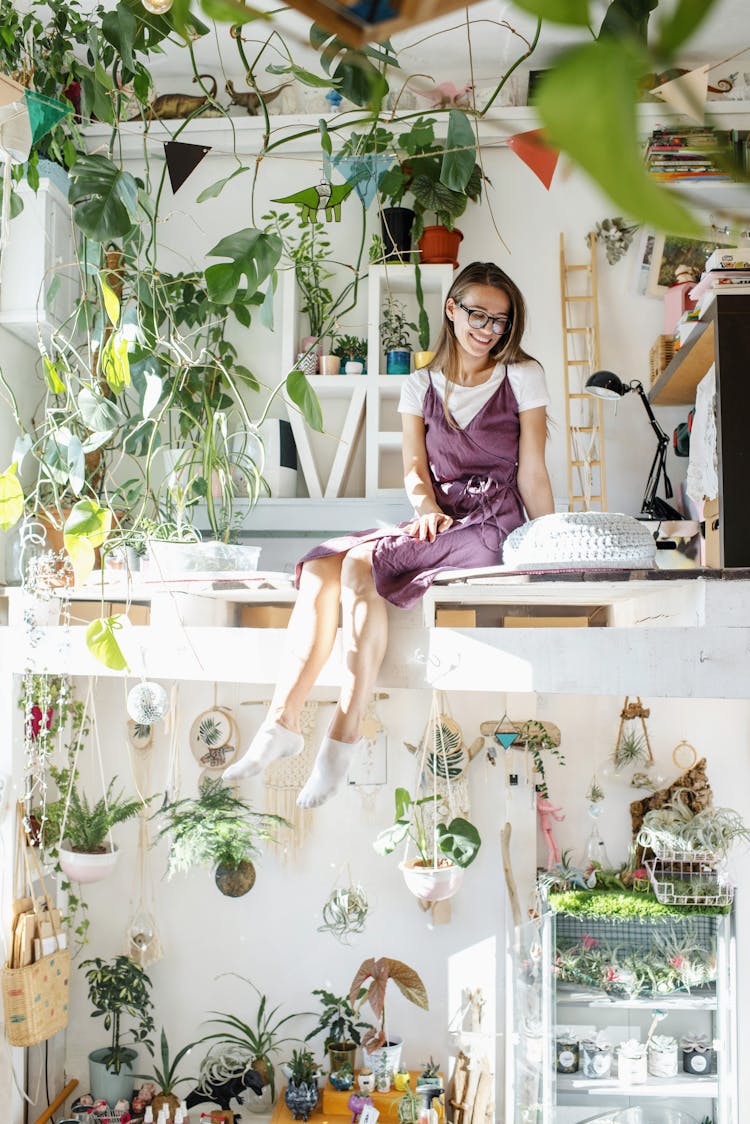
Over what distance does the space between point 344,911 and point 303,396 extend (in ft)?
10.1

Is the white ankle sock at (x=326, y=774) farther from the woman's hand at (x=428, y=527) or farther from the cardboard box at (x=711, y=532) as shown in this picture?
the cardboard box at (x=711, y=532)

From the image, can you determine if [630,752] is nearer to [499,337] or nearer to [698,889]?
[698,889]

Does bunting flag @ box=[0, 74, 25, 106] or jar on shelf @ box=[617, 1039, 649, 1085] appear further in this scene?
jar on shelf @ box=[617, 1039, 649, 1085]

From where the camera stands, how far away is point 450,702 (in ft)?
14.1

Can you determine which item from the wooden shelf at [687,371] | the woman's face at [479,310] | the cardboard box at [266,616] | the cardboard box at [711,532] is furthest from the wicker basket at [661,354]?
the cardboard box at [266,616]

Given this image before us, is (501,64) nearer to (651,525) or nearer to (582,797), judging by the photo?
(651,525)

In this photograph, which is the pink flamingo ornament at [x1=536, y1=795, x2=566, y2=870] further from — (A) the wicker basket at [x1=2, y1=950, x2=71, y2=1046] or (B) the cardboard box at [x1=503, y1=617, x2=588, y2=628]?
(A) the wicker basket at [x1=2, y1=950, x2=71, y2=1046]

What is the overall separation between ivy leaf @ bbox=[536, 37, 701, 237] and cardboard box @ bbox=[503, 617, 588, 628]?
2.86 meters

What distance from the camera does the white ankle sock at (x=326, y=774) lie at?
6.57ft

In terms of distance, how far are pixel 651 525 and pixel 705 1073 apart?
6.59ft

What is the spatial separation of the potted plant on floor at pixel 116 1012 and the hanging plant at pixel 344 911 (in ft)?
2.45

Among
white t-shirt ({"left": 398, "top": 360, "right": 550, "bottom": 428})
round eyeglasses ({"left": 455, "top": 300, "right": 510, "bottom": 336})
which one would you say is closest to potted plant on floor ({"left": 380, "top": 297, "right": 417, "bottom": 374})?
white t-shirt ({"left": 398, "top": 360, "right": 550, "bottom": 428})

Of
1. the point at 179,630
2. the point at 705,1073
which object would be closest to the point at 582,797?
the point at 705,1073

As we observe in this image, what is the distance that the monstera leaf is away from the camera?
1438mm
